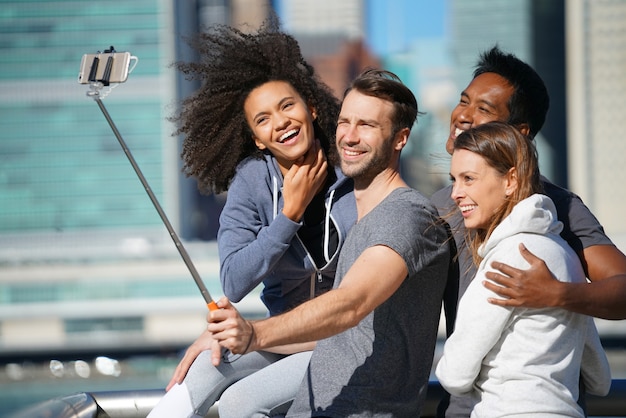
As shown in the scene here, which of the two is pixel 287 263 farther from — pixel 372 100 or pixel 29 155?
pixel 29 155

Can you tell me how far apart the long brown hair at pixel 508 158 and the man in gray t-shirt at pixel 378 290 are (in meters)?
0.22

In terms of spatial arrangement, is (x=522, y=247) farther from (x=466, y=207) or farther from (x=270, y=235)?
(x=270, y=235)

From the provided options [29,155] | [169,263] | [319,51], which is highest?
[319,51]

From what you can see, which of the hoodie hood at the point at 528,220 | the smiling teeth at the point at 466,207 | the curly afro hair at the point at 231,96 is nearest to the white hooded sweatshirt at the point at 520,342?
the hoodie hood at the point at 528,220

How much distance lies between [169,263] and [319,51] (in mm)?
49218

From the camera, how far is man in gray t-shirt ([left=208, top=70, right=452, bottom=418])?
2398 mm

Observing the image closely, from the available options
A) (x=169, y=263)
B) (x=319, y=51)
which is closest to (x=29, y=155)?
(x=169, y=263)

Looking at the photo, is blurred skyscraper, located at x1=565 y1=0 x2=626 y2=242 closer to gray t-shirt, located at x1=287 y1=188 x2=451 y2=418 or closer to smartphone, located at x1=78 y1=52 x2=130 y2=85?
gray t-shirt, located at x1=287 y1=188 x2=451 y2=418

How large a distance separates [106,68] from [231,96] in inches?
33.2

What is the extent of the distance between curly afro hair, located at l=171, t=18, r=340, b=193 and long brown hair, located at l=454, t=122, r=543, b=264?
85cm

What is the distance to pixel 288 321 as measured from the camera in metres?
2.25

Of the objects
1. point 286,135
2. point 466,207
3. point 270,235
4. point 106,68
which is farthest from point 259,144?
point 466,207

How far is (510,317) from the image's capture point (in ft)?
7.79

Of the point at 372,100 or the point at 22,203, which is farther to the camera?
the point at 22,203
